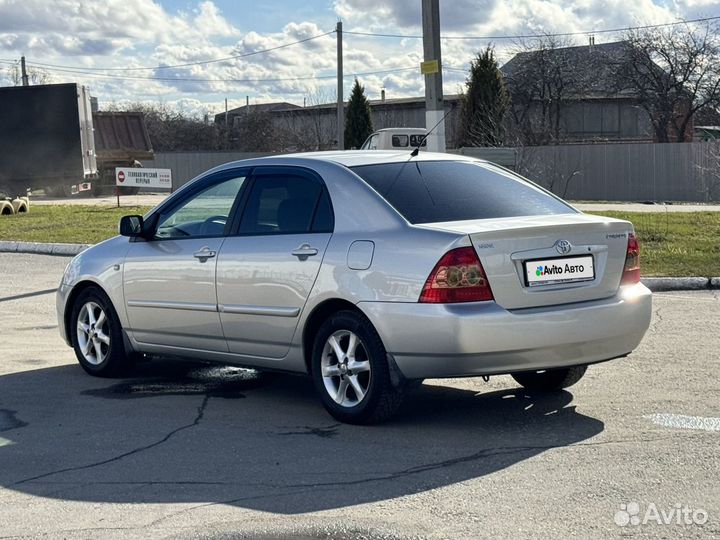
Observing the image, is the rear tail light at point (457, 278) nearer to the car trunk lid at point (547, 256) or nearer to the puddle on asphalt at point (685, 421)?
the car trunk lid at point (547, 256)

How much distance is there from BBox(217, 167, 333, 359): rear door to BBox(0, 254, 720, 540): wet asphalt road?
0.50 metres

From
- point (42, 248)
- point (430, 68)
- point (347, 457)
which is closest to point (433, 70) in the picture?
point (430, 68)

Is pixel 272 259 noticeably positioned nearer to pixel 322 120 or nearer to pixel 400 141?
pixel 400 141

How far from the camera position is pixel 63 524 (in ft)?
15.2

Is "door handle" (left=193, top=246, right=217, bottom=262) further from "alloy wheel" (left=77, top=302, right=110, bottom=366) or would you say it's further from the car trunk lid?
the car trunk lid

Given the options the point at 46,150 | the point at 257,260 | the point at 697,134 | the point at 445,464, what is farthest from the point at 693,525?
the point at 697,134

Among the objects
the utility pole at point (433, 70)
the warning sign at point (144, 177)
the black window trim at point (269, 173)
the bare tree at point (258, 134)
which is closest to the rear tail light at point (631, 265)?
the black window trim at point (269, 173)

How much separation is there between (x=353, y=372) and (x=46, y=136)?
30019 millimetres

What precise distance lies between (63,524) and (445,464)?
1856 millimetres

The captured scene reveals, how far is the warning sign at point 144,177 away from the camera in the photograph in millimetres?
25797

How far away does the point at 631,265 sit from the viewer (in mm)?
6426

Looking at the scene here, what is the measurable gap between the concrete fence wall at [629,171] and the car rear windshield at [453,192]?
30.9 meters

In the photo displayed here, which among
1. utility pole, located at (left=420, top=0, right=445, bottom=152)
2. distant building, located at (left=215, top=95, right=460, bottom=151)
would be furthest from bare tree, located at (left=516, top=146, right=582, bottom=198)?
utility pole, located at (left=420, top=0, right=445, bottom=152)

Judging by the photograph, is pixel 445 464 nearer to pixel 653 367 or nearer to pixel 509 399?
pixel 509 399
